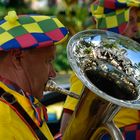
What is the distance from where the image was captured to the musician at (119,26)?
321cm

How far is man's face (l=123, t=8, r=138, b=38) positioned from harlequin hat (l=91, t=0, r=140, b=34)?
30 millimetres

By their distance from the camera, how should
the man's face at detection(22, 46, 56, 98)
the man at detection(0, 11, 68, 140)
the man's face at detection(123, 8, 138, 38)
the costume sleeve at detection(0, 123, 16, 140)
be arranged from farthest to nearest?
1. the man's face at detection(123, 8, 138, 38)
2. the man's face at detection(22, 46, 56, 98)
3. the man at detection(0, 11, 68, 140)
4. the costume sleeve at detection(0, 123, 16, 140)

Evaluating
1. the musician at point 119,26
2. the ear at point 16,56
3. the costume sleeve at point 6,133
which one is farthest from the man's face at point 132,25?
the costume sleeve at point 6,133

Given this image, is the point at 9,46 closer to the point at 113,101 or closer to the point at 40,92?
the point at 40,92

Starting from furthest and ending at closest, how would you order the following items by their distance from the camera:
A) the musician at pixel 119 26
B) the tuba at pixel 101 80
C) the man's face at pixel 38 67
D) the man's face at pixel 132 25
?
the man's face at pixel 132 25 < the musician at pixel 119 26 < the tuba at pixel 101 80 < the man's face at pixel 38 67

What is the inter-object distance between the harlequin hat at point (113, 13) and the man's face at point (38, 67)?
1.06 m

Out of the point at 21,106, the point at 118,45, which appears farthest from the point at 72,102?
the point at 21,106

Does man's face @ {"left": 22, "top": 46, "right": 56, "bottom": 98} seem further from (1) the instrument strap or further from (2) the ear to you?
(1) the instrument strap

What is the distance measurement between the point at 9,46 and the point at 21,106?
0.81ft

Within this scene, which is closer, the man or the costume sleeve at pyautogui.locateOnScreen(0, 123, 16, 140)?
the costume sleeve at pyautogui.locateOnScreen(0, 123, 16, 140)

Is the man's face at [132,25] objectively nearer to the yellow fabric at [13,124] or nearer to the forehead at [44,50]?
the forehead at [44,50]

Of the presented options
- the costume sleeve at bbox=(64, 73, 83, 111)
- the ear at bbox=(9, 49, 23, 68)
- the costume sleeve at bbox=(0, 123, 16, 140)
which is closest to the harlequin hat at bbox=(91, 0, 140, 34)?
the costume sleeve at bbox=(64, 73, 83, 111)

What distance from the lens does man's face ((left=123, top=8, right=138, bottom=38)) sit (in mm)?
3413

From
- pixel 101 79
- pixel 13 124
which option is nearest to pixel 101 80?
pixel 101 79
